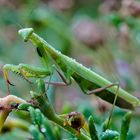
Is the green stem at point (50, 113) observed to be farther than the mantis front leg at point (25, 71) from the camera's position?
No

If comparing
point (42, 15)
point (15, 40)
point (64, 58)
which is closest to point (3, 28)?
point (15, 40)

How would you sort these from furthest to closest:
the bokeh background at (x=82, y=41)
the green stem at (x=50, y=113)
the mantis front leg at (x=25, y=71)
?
the bokeh background at (x=82, y=41), the mantis front leg at (x=25, y=71), the green stem at (x=50, y=113)

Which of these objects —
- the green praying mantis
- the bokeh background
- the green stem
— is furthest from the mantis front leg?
the green stem

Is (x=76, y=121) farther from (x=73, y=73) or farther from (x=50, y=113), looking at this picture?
(x=73, y=73)

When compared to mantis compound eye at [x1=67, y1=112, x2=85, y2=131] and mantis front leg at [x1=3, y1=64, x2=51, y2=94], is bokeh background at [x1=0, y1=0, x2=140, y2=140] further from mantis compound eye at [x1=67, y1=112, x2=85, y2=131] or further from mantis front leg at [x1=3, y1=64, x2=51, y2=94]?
mantis compound eye at [x1=67, y1=112, x2=85, y2=131]

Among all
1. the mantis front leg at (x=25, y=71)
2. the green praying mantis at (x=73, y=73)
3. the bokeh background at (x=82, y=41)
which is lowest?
the mantis front leg at (x=25, y=71)

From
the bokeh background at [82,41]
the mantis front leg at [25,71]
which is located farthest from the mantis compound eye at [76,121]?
the bokeh background at [82,41]

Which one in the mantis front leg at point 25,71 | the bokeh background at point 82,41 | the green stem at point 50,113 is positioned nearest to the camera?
the green stem at point 50,113

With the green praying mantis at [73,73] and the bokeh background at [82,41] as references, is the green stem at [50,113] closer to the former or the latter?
the green praying mantis at [73,73]
